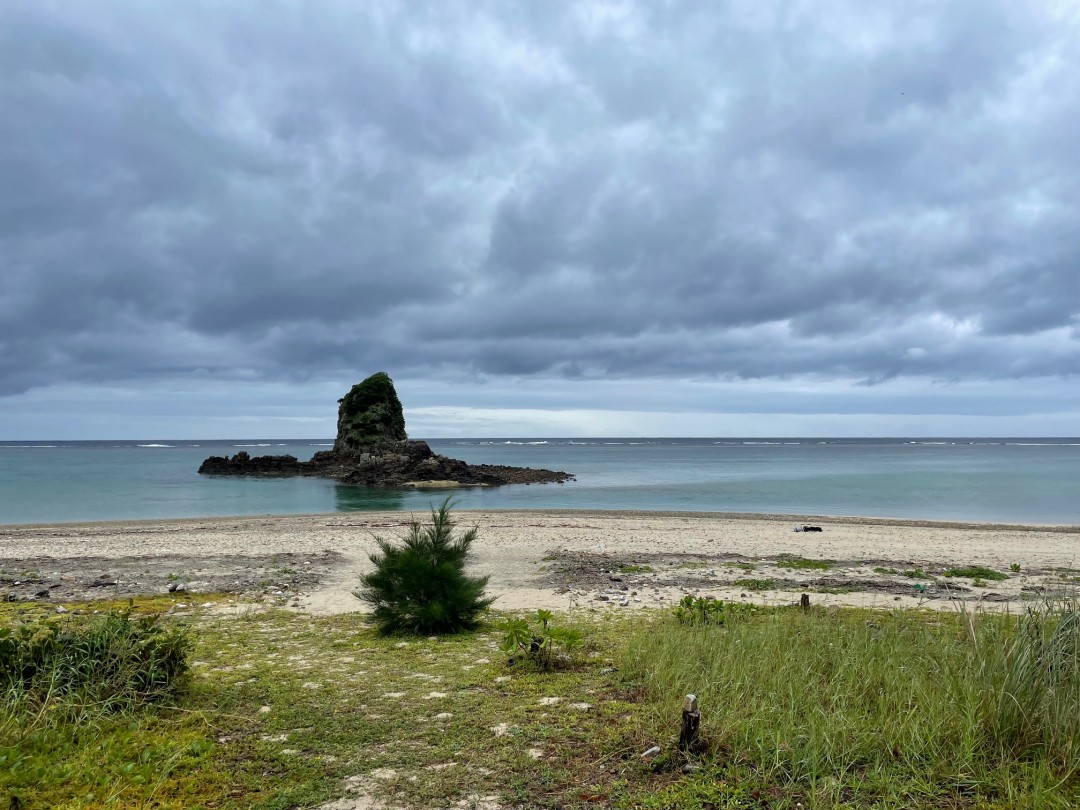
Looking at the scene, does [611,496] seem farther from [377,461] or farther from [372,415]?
[372,415]

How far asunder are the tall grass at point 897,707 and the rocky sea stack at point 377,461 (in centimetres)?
6021

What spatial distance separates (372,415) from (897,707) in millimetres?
81049

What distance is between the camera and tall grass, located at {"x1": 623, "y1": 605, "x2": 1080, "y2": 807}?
463cm

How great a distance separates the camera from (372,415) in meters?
83.1

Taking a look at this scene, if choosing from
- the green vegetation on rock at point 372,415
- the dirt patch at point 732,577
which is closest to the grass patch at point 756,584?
the dirt patch at point 732,577

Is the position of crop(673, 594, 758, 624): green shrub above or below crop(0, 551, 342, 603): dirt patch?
above

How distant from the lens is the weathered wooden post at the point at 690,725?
5027 millimetres

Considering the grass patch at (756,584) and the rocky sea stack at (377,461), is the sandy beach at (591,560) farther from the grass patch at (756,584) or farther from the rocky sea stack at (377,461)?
the rocky sea stack at (377,461)

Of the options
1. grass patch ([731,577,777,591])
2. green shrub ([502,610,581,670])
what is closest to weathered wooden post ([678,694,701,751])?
green shrub ([502,610,581,670])

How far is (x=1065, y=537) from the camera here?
2762cm

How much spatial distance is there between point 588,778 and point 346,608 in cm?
846

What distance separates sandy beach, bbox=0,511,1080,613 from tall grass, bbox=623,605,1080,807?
183 cm

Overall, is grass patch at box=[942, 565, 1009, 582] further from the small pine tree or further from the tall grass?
the small pine tree

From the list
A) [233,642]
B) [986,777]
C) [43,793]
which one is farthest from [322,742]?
[986,777]
